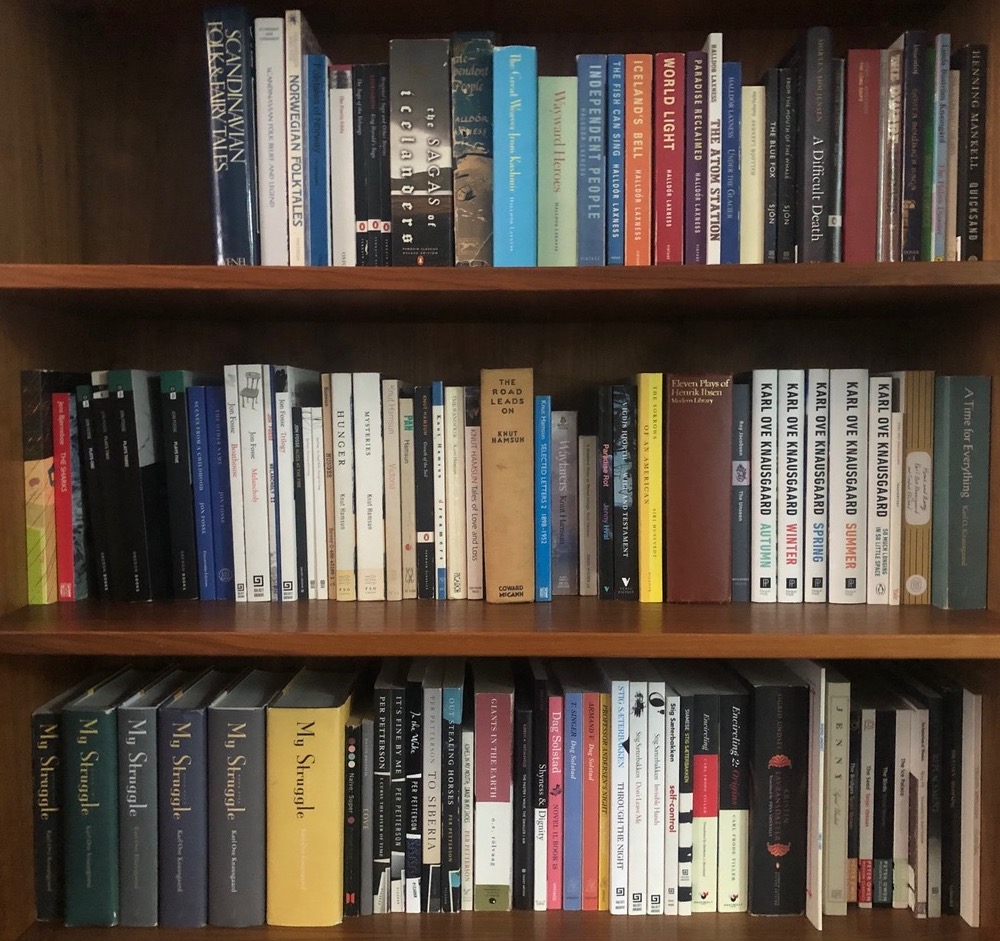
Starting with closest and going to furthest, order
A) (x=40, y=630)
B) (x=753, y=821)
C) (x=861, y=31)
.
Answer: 1. (x=40, y=630)
2. (x=753, y=821)
3. (x=861, y=31)

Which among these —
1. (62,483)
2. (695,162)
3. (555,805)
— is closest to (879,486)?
(695,162)

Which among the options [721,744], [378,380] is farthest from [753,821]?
[378,380]

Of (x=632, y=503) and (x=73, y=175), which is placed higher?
(x=73, y=175)

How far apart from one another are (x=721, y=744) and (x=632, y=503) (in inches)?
11.5

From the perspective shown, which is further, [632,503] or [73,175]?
[73,175]

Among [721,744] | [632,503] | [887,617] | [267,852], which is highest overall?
[632,503]

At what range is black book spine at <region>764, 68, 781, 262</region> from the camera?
3.07 feet

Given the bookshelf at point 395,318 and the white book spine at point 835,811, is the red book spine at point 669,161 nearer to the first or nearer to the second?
the bookshelf at point 395,318

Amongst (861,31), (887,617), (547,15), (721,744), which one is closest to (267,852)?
(721,744)

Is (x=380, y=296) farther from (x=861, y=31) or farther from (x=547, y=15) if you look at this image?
(x=861, y=31)

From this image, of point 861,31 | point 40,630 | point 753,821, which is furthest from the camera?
point 861,31

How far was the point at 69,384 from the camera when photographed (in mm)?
1012

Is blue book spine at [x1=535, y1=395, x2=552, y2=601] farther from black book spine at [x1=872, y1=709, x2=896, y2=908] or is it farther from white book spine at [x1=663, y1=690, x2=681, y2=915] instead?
black book spine at [x1=872, y1=709, x2=896, y2=908]

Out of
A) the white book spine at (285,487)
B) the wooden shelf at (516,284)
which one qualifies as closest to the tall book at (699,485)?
the wooden shelf at (516,284)
